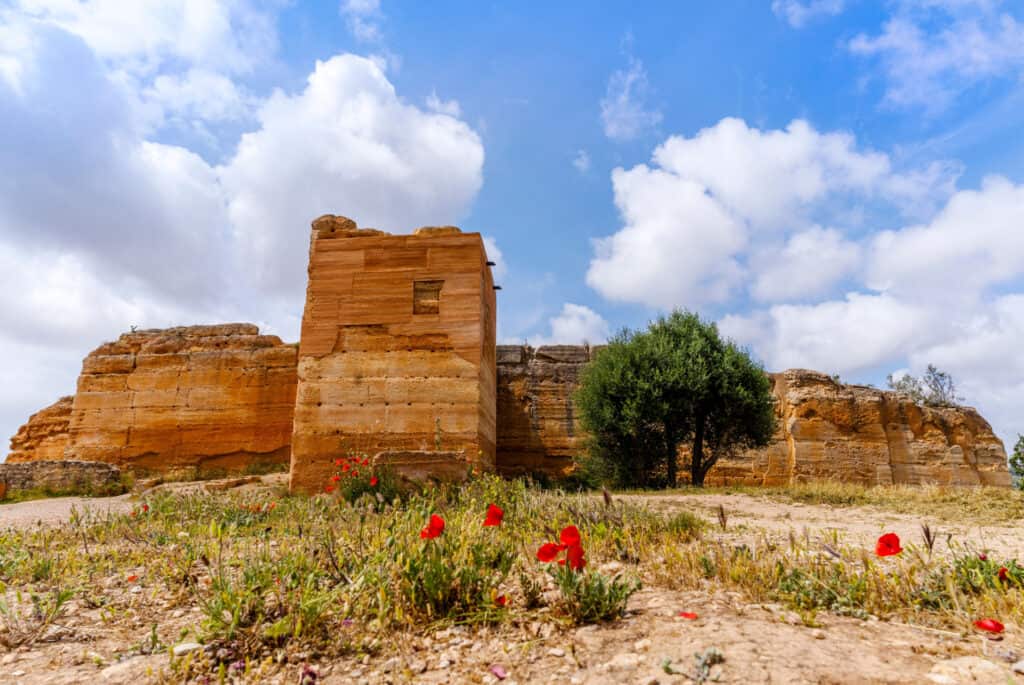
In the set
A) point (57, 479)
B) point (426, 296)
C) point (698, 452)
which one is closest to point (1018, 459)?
point (698, 452)

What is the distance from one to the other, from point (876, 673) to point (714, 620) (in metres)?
0.71

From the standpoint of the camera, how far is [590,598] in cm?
286

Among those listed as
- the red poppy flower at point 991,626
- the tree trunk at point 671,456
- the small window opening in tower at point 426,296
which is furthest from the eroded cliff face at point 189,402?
the red poppy flower at point 991,626

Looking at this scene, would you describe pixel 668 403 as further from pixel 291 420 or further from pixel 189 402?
pixel 189 402

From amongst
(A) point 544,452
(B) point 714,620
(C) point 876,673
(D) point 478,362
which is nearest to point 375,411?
(D) point 478,362

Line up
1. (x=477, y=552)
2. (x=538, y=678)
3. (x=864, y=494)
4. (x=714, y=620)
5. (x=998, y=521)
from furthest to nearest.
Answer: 1. (x=864, y=494)
2. (x=998, y=521)
3. (x=477, y=552)
4. (x=714, y=620)
5. (x=538, y=678)

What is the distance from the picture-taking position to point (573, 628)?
2805 mm

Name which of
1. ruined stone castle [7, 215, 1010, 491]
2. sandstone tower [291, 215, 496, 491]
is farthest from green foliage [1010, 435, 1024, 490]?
sandstone tower [291, 215, 496, 491]

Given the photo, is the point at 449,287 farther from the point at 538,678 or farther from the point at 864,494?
the point at 538,678

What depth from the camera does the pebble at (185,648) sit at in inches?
107

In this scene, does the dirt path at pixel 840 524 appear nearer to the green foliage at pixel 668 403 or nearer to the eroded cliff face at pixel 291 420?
the green foliage at pixel 668 403

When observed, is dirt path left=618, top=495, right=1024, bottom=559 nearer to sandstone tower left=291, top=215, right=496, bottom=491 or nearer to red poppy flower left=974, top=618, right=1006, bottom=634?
red poppy flower left=974, top=618, right=1006, bottom=634

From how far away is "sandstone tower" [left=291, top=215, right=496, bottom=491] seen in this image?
10.9 m

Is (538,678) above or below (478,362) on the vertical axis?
below
